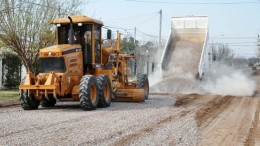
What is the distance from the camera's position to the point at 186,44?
985 inches

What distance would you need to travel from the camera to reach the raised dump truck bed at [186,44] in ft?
79.0

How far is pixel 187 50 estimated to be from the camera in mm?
24656

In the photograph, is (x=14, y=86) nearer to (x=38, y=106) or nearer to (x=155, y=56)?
(x=155, y=56)

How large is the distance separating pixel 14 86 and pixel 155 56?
877 centimetres

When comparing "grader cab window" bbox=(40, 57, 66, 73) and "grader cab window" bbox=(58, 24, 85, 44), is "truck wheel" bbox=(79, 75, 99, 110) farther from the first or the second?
"grader cab window" bbox=(58, 24, 85, 44)

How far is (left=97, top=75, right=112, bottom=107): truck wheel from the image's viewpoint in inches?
567

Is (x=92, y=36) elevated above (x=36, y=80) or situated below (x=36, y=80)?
above

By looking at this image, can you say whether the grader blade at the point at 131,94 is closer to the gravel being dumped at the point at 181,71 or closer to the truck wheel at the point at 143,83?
the truck wheel at the point at 143,83

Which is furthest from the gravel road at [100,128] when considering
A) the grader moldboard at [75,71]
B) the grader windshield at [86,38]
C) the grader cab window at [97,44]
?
the grader cab window at [97,44]

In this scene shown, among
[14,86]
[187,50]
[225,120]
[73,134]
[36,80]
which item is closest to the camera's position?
[73,134]

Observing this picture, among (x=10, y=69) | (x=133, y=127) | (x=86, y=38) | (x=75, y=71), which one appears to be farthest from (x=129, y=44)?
(x=133, y=127)

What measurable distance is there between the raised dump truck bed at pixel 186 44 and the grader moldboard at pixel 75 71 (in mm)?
7737

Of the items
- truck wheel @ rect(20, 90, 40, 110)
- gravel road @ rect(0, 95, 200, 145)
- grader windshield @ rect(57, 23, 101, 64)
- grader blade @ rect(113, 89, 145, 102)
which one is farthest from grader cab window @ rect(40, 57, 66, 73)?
grader blade @ rect(113, 89, 145, 102)

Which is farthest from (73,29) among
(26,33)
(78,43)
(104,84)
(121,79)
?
(26,33)
